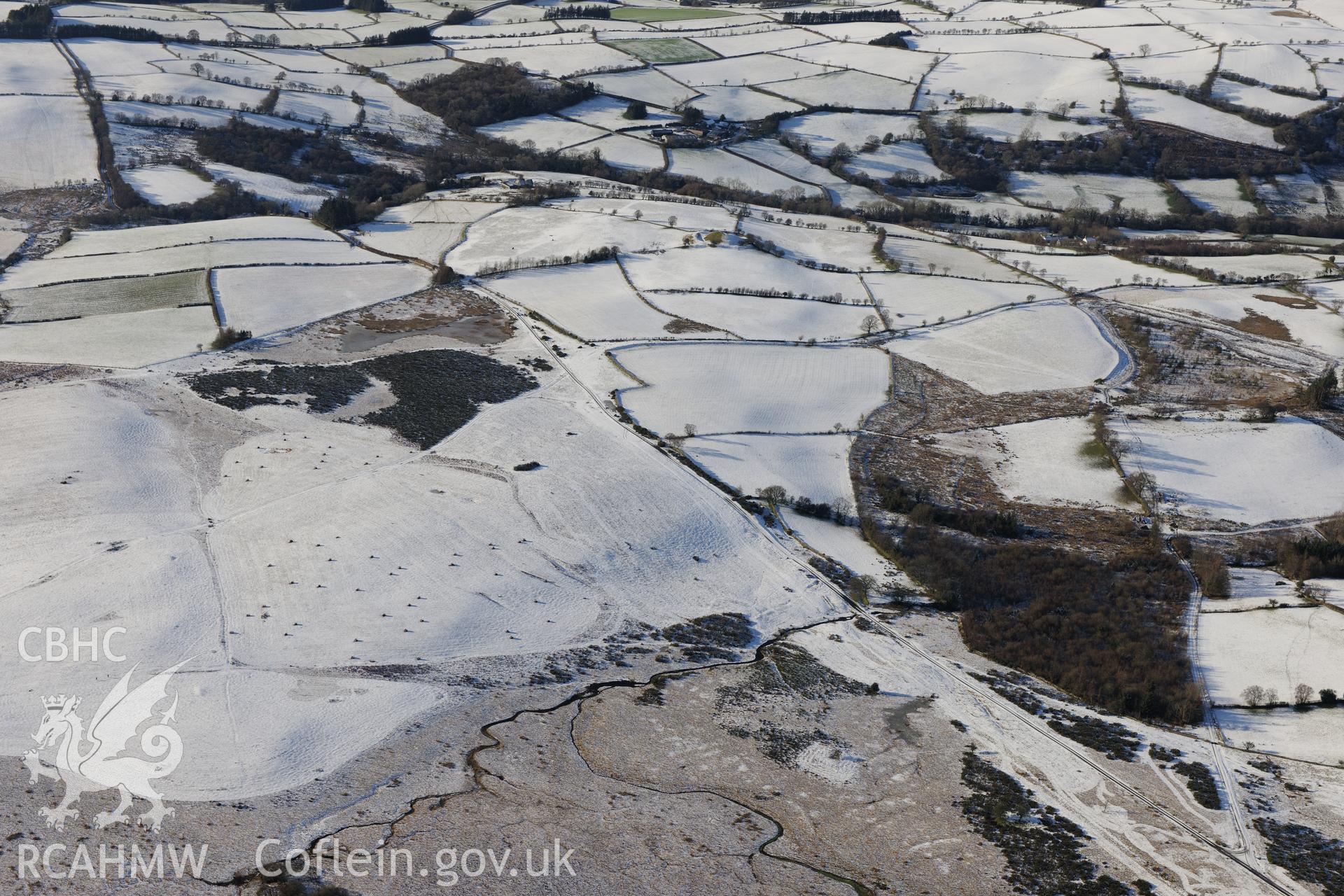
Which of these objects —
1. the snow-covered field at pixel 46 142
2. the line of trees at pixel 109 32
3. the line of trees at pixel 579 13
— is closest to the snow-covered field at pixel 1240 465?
the snow-covered field at pixel 46 142

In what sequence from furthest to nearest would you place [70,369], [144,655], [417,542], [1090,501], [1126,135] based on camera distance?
[1126,135] → [70,369] → [1090,501] → [417,542] → [144,655]

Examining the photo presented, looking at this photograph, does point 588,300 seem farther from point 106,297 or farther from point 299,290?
point 106,297

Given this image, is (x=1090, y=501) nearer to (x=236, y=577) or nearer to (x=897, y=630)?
(x=897, y=630)

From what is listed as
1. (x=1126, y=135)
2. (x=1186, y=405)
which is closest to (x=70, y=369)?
(x=1186, y=405)

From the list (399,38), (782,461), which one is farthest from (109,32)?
(782,461)

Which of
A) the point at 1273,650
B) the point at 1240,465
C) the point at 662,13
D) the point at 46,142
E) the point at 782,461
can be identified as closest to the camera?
the point at 1273,650

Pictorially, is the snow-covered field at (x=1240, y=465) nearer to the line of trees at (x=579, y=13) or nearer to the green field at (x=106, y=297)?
the green field at (x=106, y=297)
